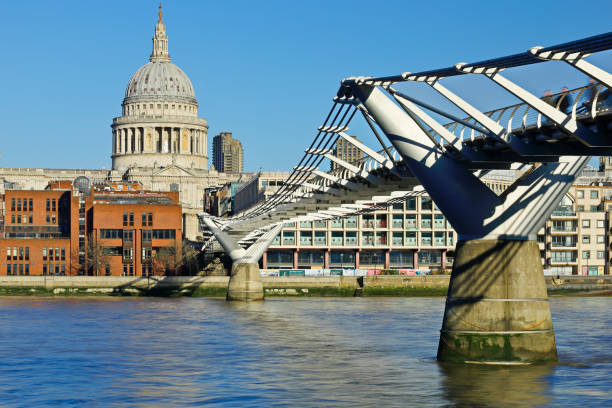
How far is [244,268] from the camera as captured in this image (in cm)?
8694

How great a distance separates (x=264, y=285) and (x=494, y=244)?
64.9 m

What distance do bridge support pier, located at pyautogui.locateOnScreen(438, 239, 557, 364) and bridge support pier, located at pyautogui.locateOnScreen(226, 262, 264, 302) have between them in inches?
2035

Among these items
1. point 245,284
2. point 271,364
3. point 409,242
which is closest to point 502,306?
point 271,364

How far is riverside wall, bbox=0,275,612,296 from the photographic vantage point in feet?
323

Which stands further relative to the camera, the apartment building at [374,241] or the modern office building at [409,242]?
the modern office building at [409,242]

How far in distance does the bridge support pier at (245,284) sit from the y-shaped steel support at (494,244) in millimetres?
51834

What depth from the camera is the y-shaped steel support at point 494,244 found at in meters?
34.1

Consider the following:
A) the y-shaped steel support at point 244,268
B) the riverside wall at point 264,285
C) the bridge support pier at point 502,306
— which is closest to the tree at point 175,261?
the riverside wall at point 264,285

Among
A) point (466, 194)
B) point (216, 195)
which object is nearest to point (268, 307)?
point (466, 194)

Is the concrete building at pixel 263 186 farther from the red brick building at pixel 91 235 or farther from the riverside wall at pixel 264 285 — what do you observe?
the riverside wall at pixel 264 285

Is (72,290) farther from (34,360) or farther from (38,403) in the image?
(38,403)

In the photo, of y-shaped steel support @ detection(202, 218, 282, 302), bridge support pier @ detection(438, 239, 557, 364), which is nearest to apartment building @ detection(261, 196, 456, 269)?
y-shaped steel support @ detection(202, 218, 282, 302)

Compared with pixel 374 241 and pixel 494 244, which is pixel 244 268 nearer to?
pixel 374 241

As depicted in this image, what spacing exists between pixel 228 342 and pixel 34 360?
32.6 feet
